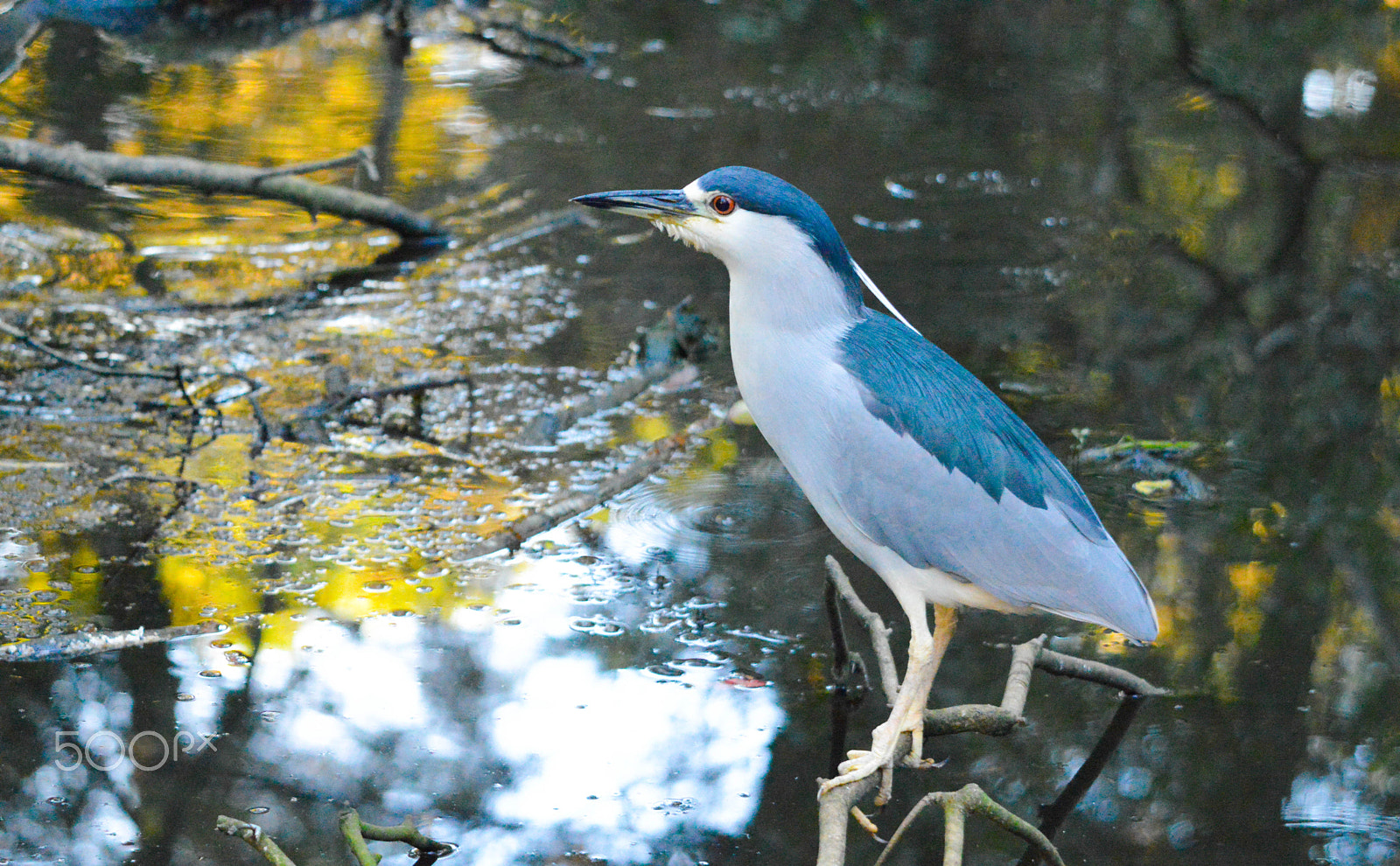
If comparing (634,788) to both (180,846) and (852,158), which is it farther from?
(852,158)

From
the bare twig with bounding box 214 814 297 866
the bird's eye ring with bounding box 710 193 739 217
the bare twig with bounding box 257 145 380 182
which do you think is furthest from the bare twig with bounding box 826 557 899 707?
the bare twig with bounding box 257 145 380 182

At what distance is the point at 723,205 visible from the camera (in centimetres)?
254

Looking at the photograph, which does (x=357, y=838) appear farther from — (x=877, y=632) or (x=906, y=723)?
(x=877, y=632)

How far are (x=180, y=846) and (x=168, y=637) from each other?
0.70m

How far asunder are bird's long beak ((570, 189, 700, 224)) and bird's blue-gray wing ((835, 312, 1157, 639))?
385 millimetres

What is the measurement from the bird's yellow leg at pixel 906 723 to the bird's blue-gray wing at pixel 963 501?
15cm

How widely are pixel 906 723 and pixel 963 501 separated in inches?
17.1

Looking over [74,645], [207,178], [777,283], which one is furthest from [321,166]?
[777,283]

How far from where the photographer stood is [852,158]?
728 cm

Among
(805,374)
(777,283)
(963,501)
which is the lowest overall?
(963,501)

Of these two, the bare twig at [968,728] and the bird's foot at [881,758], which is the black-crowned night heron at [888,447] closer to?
the bird's foot at [881,758]

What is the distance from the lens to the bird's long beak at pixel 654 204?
8.31 ft

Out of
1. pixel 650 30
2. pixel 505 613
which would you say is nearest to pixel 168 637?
pixel 505 613

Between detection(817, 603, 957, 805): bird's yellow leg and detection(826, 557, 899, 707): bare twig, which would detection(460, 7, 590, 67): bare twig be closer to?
detection(826, 557, 899, 707): bare twig
